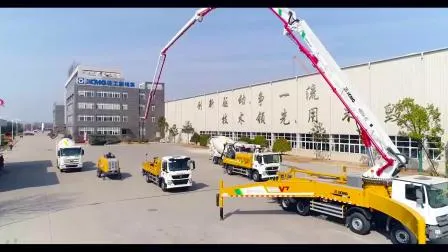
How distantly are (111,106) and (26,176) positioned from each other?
56.7 meters

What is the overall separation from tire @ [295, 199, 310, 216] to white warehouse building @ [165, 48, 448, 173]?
16.6 ft

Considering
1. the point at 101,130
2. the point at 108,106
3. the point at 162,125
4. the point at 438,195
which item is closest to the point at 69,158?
the point at 438,195

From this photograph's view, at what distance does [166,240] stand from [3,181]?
55.7 feet

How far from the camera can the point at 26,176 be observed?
2534cm

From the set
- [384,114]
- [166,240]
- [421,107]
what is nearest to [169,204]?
[166,240]

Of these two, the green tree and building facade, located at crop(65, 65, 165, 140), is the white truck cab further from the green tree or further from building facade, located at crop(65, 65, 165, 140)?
building facade, located at crop(65, 65, 165, 140)

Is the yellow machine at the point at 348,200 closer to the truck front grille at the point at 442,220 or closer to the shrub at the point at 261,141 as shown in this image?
the truck front grille at the point at 442,220

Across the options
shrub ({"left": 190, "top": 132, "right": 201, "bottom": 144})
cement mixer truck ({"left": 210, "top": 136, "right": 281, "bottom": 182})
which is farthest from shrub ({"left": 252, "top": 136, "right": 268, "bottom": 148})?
shrub ({"left": 190, "top": 132, "right": 201, "bottom": 144})

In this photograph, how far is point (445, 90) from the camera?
2572 cm

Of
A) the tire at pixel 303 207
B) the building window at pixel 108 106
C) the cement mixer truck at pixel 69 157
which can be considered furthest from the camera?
the building window at pixel 108 106

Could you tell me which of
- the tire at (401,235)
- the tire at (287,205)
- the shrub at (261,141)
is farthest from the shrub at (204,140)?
the tire at (401,235)

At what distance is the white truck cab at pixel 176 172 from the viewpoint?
19.1m

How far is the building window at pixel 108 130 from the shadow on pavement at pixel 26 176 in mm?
46865

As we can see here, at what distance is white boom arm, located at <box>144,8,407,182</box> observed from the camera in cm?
1341
